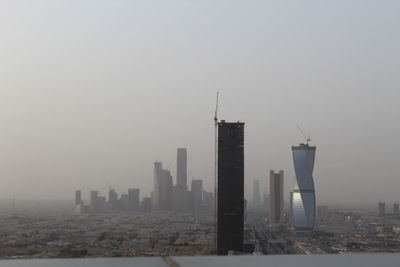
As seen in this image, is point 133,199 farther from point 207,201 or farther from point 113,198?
point 207,201

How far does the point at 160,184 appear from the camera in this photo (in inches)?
1932

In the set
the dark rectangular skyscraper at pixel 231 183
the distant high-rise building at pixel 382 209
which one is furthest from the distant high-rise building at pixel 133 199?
the distant high-rise building at pixel 382 209

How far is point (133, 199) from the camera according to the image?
168ft

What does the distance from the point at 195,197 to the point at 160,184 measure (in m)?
3.48

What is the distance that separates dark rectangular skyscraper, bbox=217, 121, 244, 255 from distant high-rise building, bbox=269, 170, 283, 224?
27.3 m

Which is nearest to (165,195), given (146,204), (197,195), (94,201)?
(146,204)

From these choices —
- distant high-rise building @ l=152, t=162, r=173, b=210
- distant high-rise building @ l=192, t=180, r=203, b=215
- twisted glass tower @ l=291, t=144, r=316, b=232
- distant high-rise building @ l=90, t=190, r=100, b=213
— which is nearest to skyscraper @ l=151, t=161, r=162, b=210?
distant high-rise building @ l=152, t=162, r=173, b=210

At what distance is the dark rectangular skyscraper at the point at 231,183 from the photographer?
103ft

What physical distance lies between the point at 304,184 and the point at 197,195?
1045cm

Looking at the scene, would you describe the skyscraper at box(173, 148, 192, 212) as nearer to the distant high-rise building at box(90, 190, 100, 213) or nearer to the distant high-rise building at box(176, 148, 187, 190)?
the distant high-rise building at box(176, 148, 187, 190)

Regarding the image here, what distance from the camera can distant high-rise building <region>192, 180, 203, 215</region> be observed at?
156ft

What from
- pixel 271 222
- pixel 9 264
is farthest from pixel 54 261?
pixel 271 222

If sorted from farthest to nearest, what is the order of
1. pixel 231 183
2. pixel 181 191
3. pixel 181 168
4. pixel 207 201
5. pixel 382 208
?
1. pixel 382 208
2. pixel 181 191
3. pixel 181 168
4. pixel 207 201
5. pixel 231 183

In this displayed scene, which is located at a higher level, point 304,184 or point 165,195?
point 304,184
